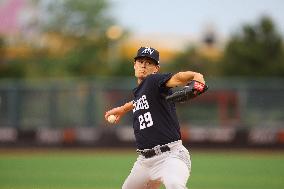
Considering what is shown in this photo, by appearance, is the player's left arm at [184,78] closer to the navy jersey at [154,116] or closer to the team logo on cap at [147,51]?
the navy jersey at [154,116]

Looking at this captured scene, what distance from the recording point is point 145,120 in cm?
768

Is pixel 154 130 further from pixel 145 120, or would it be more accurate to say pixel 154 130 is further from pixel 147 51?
pixel 147 51

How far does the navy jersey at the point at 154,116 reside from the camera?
759cm

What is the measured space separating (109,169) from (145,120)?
33.3ft

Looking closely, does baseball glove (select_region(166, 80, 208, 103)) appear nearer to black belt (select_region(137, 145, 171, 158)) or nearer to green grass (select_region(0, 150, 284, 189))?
black belt (select_region(137, 145, 171, 158))

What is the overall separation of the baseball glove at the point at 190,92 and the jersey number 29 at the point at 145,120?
1.85 ft

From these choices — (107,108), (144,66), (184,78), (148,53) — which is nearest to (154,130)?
(144,66)

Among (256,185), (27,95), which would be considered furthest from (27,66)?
(256,185)

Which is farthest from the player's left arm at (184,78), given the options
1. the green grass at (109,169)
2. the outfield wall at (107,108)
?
the outfield wall at (107,108)

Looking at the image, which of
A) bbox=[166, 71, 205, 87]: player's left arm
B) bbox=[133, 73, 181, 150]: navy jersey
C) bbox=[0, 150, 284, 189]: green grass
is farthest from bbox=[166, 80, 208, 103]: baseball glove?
bbox=[0, 150, 284, 189]: green grass

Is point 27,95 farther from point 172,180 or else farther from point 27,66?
point 27,66

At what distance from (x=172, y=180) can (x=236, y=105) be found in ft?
59.3

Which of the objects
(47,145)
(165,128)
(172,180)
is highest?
(165,128)

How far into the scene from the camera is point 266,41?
42.7 m
